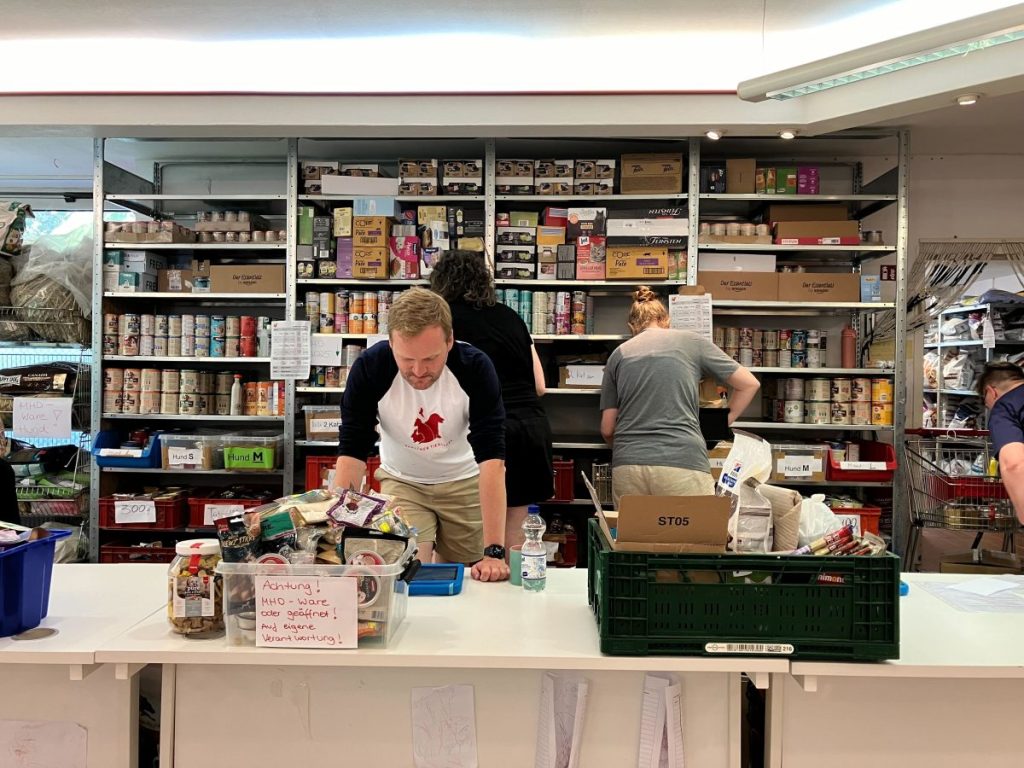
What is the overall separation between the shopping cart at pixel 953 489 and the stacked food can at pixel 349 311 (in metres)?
3.13

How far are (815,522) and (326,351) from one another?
133 inches

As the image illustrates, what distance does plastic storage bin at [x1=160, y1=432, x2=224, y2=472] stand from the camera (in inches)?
182

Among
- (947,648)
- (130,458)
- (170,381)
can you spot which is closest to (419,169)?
(170,381)

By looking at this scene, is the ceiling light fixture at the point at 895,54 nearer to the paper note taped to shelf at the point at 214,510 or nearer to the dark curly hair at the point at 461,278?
the dark curly hair at the point at 461,278

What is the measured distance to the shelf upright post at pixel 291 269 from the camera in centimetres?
459

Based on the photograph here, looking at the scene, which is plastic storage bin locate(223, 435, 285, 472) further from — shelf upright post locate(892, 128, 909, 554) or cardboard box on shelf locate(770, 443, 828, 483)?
shelf upright post locate(892, 128, 909, 554)

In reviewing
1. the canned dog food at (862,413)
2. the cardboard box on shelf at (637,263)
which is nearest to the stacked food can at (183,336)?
the cardboard box on shelf at (637,263)

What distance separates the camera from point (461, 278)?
312 centimetres

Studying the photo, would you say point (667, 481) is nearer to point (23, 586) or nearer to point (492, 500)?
point (492, 500)

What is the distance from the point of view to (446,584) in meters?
2.10

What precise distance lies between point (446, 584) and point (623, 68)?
3153mm

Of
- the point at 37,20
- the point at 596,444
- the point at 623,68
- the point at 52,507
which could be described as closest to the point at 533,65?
the point at 623,68

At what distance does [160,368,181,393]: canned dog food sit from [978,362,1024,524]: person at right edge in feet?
14.2

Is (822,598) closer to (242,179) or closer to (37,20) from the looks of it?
(37,20)
